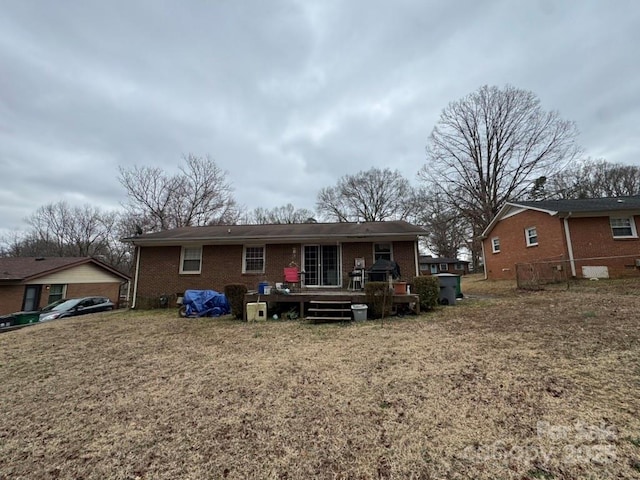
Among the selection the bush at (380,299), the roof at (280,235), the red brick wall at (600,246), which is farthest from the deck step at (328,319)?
the red brick wall at (600,246)

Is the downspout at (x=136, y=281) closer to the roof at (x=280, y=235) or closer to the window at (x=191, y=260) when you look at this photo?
the roof at (x=280, y=235)

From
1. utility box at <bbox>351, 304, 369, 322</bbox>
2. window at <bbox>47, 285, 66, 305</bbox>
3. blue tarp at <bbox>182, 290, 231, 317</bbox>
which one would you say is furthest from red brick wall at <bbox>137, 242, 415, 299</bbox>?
window at <bbox>47, 285, 66, 305</bbox>

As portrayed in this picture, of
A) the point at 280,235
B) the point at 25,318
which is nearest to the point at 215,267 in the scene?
the point at 280,235

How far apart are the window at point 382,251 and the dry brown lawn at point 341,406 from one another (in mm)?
5558

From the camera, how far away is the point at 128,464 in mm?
2480

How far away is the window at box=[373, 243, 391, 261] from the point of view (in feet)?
38.5

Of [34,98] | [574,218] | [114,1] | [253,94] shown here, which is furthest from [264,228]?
[574,218]

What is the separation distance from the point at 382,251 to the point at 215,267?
7603 millimetres

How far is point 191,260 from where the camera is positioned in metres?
12.8

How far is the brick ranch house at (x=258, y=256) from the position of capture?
38.1 feet

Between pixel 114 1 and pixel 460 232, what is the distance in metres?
32.7

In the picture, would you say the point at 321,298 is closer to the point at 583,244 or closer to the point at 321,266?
the point at 321,266

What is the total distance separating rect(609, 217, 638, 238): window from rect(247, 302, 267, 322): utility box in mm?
15861

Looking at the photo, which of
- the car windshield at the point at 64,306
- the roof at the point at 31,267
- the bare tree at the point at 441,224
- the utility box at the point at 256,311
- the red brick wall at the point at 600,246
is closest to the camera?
the utility box at the point at 256,311
